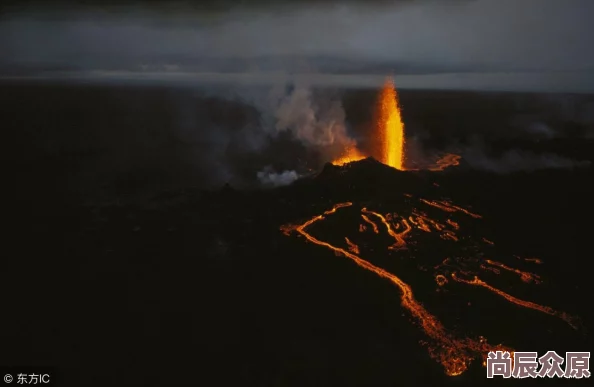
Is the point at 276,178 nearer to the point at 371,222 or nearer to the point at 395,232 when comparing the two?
the point at 371,222

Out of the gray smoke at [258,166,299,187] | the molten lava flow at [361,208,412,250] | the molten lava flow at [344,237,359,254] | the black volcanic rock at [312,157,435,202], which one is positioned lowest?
the molten lava flow at [344,237,359,254]

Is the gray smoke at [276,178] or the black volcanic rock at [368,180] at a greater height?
the black volcanic rock at [368,180]

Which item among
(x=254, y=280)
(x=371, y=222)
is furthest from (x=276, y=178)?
(x=254, y=280)

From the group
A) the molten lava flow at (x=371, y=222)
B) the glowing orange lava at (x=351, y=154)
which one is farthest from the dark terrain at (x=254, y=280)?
the glowing orange lava at (x=351, y=154)

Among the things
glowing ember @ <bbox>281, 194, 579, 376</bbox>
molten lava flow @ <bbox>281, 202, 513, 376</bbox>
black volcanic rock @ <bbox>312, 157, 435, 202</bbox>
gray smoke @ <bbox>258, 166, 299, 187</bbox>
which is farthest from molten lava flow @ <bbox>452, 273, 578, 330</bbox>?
gray smoke @ <bbox>258, 166, 299, 187</bbox>

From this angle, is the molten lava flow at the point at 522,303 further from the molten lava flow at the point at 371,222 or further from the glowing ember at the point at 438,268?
the molten lava flow at the point at 371,222

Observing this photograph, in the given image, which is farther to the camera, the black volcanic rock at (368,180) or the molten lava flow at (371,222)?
the black volcanic rock at (368,180)

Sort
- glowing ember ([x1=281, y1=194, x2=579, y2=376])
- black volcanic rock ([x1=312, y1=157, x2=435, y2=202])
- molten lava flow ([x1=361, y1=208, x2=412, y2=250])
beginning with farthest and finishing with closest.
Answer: black volcanic rock ([x1=312, y1=157, x2=435, y2=202]), molten lava flow ([x1=361, y1=208, x2=412, y2=250]), glowing ember ([x1=281, y1=194, x2=579, y2=376])

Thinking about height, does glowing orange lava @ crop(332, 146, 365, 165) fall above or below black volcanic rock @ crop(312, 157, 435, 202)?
below

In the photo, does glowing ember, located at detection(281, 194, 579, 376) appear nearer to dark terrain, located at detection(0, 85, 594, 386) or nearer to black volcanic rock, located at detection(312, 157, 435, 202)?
dark terrain, located at detection(0, 85, 594, 386)
